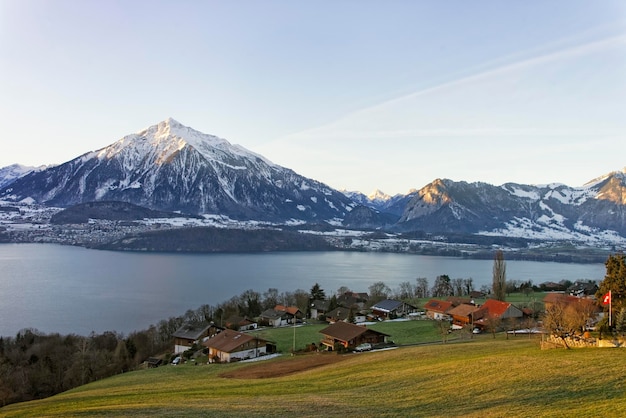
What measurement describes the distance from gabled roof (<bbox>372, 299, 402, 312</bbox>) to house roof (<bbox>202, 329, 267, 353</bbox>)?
23.3m

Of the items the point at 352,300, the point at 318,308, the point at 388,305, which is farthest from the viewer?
the point at 352,300

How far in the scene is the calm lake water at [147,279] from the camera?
69.2m

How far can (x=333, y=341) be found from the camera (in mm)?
41375

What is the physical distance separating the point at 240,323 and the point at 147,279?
57.9 metres

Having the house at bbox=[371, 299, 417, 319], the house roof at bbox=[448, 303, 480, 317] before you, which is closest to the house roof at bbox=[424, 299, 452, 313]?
the house roof at bbox=[448, 303, 480, 317]

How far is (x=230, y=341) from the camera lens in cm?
4316

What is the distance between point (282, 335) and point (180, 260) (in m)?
113

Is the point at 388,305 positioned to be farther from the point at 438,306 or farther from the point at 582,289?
the point at 582,289

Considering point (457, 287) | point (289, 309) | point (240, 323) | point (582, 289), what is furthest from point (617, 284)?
point (457, 287)

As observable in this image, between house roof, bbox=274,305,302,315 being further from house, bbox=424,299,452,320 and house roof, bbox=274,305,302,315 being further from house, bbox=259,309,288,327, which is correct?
house, bbox=424,299,452,320

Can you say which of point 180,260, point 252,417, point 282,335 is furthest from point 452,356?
point 180,260

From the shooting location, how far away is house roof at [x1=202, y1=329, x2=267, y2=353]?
136 ft

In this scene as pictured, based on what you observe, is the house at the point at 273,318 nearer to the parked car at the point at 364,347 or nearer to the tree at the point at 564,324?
the parked car at the point at 364,347

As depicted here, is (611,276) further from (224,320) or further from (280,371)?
(224,320)
